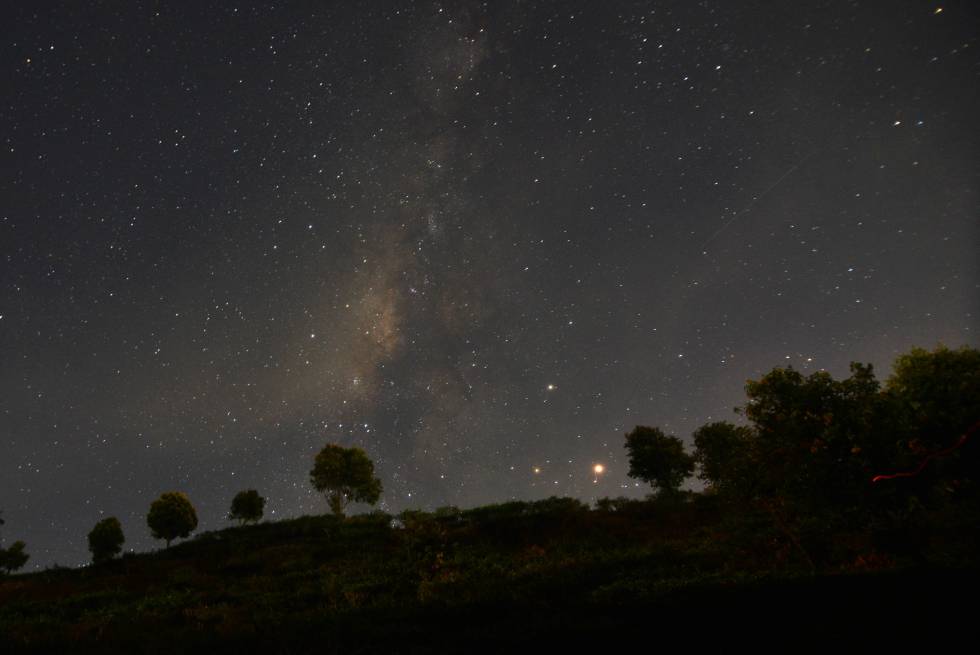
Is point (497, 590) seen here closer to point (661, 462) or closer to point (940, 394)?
point (940, 394)

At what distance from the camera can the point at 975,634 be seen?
6891 millimetres

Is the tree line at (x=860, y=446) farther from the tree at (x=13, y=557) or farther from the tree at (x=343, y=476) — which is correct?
the tree at (x=13, y=557)

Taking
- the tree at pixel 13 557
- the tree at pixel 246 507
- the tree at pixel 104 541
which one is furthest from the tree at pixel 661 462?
the tree at pixel 13 557

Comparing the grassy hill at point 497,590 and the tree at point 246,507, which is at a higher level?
the tree at point 246,507

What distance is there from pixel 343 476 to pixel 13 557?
28.4 meters

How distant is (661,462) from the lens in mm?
47375

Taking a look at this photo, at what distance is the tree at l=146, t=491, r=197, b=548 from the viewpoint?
4009 cm

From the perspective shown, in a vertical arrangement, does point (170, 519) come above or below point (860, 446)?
above

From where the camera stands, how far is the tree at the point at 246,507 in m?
45.9

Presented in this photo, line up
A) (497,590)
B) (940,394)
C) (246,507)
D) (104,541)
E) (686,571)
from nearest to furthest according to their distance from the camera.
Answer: (497,590), (686,571), (940,394), (104,541), (246,507)

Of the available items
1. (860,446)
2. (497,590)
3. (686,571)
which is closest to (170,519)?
(497,590)

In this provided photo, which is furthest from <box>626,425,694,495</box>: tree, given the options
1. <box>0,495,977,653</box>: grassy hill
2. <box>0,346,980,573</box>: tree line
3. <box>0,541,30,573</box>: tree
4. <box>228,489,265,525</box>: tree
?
<box>0,541,30,573</box>: tree

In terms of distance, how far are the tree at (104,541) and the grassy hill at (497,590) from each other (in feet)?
18.3

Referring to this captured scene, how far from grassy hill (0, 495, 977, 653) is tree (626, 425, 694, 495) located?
527 inches
